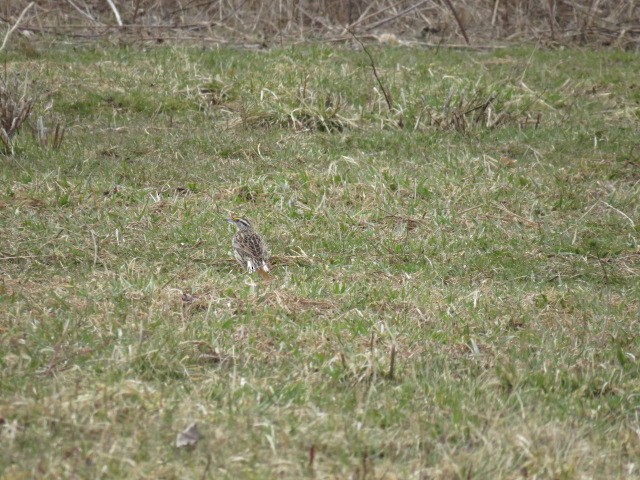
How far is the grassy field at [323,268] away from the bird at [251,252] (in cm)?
18

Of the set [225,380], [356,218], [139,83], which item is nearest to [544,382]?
[225,380]

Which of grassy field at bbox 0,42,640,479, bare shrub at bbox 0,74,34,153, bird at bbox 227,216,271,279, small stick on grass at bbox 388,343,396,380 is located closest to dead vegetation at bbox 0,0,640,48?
grassy field at bbox 0,42,640,479

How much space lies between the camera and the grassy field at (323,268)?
4859mm

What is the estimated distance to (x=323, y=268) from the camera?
7820 mm

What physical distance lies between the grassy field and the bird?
0.18 meters

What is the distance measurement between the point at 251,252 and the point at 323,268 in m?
0.58

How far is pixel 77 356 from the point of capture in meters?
5.59

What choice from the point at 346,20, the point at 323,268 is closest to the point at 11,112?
the point at 323,268

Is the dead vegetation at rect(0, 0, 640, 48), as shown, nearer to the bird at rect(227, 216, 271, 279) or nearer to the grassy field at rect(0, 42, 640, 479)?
the grassy field at rect(0, 42, 640, 479)

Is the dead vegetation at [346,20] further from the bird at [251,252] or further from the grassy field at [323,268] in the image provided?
the bird at [251,252]

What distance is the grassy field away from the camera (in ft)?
15.9

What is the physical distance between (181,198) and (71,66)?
4.23 meters

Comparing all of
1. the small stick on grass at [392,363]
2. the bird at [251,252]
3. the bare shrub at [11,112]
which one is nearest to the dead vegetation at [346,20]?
the bare shrub at [11,112]

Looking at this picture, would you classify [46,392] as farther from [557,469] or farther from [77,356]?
[557,469]
